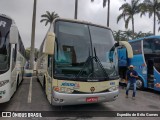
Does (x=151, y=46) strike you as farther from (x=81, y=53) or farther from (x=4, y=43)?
(x=4, y=43)

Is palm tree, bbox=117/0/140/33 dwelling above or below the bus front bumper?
above

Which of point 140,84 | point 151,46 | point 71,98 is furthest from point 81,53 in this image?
point 140,84

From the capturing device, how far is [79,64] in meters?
6.36

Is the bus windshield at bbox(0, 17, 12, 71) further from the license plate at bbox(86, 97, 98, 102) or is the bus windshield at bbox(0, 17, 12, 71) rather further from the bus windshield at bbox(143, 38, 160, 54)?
the bus windshield at bbox(143, 38, 160, 54)

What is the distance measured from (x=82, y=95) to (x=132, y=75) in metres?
4.37

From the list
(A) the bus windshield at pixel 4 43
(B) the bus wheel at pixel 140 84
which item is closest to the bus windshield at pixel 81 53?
(A) the bus windshield at pixel 4 43

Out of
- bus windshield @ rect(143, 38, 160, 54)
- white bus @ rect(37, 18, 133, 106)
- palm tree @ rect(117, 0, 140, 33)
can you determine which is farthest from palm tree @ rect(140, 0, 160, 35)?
white bus @ rect(37, 18, 133, 106)

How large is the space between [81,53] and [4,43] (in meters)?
2.69

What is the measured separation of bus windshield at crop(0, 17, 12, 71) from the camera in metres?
6.38

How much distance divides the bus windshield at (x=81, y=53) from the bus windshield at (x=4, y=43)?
5.76 feet

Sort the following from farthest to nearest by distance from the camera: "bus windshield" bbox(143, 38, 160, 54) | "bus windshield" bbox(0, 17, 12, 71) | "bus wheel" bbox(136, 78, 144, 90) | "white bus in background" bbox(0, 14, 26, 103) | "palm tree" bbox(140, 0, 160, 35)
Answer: "palm tree" bbox(140, 0, 160, 35) → "bus wheel" bbox(136, 78, 144, 90) → "bus windshield" bbox(143, 38, 160, 54) → "bus windshield" bbox(0, 17, 12, 71) → "white bus in background" bbox(0, 14, 26, 103)

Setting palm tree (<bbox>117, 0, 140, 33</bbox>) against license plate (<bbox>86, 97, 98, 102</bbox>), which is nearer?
license plate (<bbox>86, 97, 98, 102</bbox>)

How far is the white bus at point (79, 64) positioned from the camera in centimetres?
606

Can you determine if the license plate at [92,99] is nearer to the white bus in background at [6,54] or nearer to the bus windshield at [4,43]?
the white bus in background at [6,54]
